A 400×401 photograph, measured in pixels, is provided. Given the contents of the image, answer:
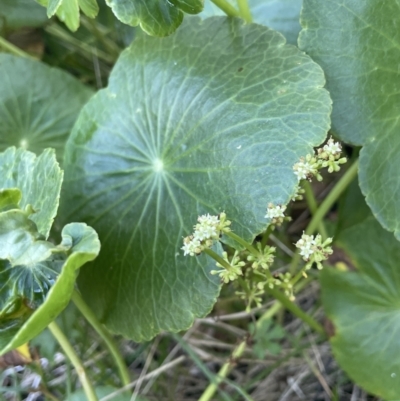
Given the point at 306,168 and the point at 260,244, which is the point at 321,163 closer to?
the point at 306,168

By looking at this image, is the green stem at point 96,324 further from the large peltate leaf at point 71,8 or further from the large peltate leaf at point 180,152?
the large peltate leaf at point 71,8

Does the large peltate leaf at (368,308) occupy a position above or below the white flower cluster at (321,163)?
below

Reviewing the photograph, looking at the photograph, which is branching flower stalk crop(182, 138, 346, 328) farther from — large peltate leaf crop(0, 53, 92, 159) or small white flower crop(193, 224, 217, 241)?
large peltate leaf crop(0, 53, 92, 159)

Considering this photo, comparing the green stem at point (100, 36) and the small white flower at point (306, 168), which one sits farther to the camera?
the green stem at point (100, 36)

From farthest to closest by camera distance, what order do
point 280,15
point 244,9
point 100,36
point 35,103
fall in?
point 100,36
point 35,103
point 280,15
point 244,9

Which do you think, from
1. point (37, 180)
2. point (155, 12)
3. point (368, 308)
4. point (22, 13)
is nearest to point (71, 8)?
point (155, 12)

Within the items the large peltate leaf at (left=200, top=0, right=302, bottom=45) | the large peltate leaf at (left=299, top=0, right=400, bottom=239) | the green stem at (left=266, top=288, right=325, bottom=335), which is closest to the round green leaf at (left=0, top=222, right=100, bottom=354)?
the green stem at (left=266, top=288, right=325, bottom=335)

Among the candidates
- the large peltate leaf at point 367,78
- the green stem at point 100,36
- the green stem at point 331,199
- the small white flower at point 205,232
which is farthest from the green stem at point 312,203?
the green stem at point 100,36
